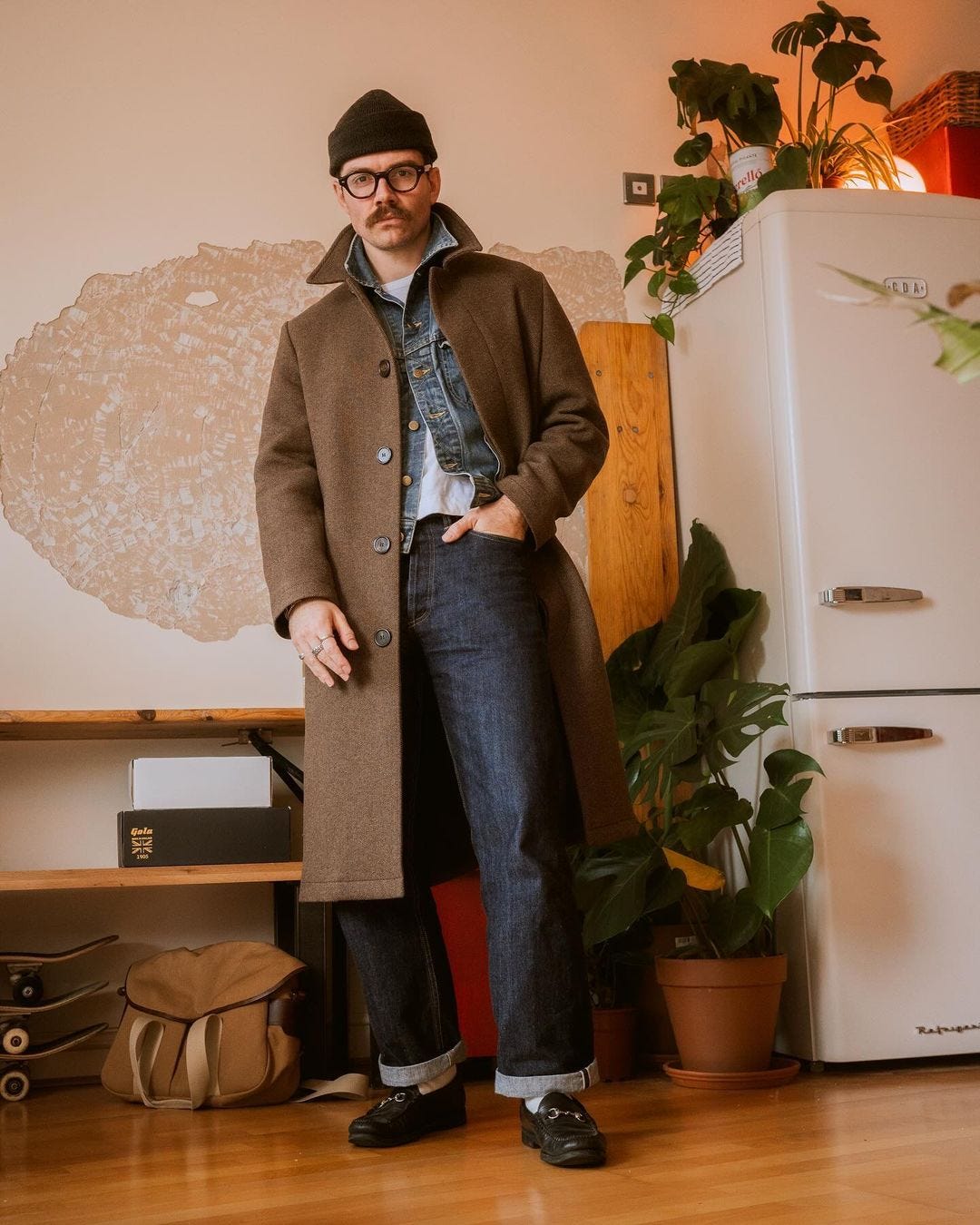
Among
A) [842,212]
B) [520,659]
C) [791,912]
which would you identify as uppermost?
[842,212]

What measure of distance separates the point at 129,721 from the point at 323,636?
2.53 feet

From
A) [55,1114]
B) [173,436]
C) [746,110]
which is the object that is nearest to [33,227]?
[173,436]

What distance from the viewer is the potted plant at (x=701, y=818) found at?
208 centimetres

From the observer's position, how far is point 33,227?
8.73 feet

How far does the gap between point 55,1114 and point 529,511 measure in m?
1.32

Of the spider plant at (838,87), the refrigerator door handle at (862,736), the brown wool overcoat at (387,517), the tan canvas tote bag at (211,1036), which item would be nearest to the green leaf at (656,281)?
the spider plant at (838,87)

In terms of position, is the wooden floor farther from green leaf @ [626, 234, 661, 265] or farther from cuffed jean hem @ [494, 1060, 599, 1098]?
green leaf @ [626, 234, 661, 265]

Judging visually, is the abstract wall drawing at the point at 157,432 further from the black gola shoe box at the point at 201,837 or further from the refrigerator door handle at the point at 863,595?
the refrigerator door handle at the point at 863,595

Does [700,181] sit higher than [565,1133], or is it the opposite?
[700,181]

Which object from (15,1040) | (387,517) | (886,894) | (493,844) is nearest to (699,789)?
(886,894)

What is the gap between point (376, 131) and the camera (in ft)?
5.57

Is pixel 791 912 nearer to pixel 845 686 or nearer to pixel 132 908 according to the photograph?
pixel 845 686

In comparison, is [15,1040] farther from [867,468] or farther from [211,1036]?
[867,468]

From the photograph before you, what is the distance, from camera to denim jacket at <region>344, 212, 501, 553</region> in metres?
1.72
